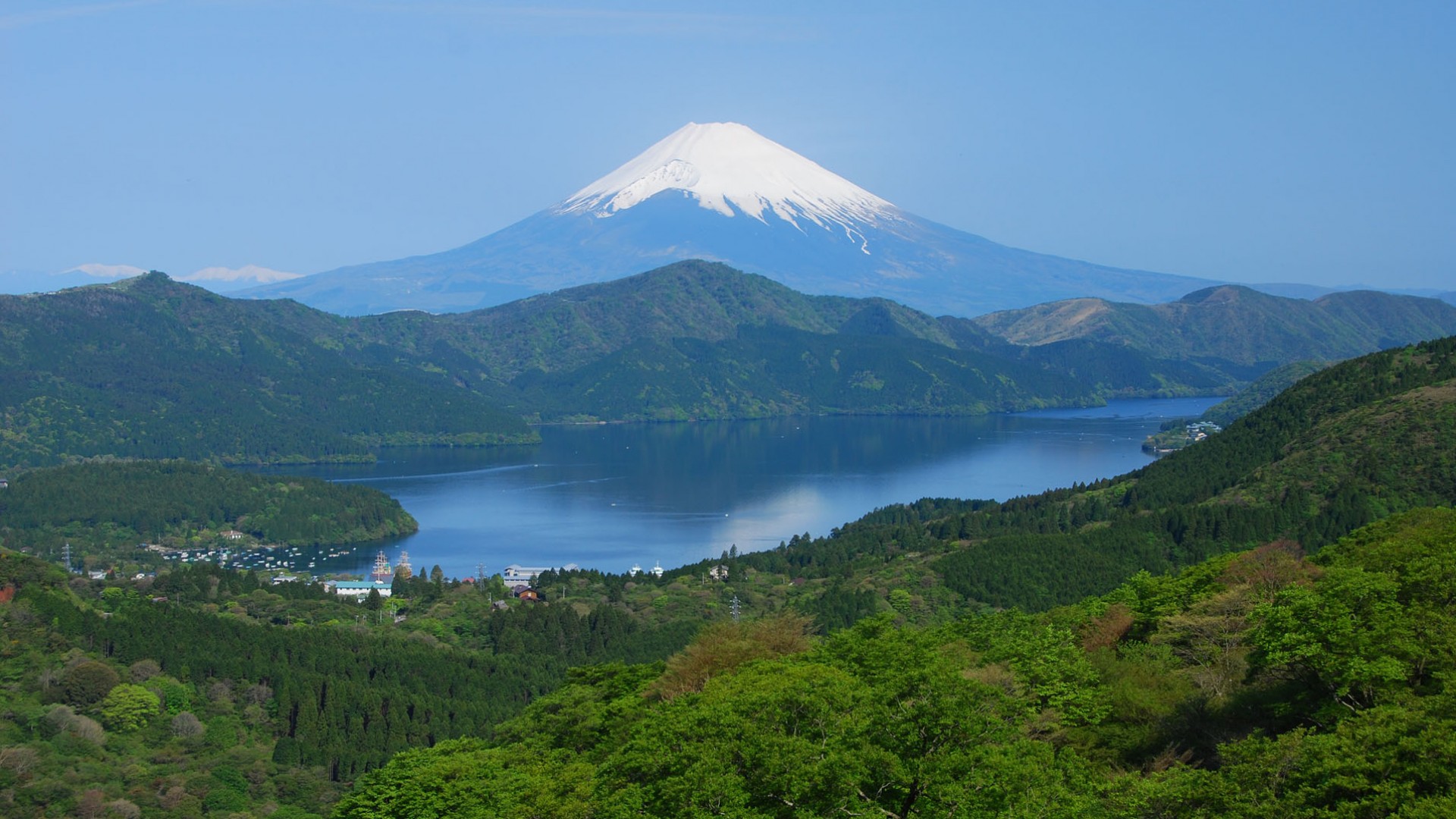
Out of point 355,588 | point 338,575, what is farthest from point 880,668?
point 338,575

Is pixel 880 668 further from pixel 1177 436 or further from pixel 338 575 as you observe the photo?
pixel 1177 436

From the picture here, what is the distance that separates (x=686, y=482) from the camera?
433ft

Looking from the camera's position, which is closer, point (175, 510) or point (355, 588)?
point (355, 588)

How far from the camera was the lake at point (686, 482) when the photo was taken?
95625 millimetres

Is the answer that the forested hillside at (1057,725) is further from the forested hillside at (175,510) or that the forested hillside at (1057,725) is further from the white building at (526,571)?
the forested hillside at (175,510)

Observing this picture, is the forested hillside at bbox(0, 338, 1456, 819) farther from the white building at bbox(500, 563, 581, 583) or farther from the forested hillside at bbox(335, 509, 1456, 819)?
the white building at bbox(500, 563, 581, 583)

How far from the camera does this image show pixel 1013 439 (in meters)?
172

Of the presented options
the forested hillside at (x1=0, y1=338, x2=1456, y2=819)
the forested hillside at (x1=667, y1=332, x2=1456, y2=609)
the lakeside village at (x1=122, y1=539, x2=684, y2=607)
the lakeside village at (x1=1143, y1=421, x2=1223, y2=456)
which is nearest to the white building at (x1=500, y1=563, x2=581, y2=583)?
the lakeside village at (x1=122, y1=539, x2=684, y2=607)

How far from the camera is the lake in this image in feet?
314

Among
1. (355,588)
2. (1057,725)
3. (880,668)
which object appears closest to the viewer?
(1057,725)

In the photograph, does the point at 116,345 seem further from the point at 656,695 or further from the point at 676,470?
the point at 656,695

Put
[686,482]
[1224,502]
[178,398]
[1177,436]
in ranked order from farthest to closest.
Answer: [178,398], [1177,436], [686,482], [1224,502]

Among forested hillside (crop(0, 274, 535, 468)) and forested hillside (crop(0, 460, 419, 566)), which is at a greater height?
forested hillside (crop(0, 274, 535, 468))

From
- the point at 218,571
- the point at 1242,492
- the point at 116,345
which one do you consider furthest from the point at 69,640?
the point at 116,345
